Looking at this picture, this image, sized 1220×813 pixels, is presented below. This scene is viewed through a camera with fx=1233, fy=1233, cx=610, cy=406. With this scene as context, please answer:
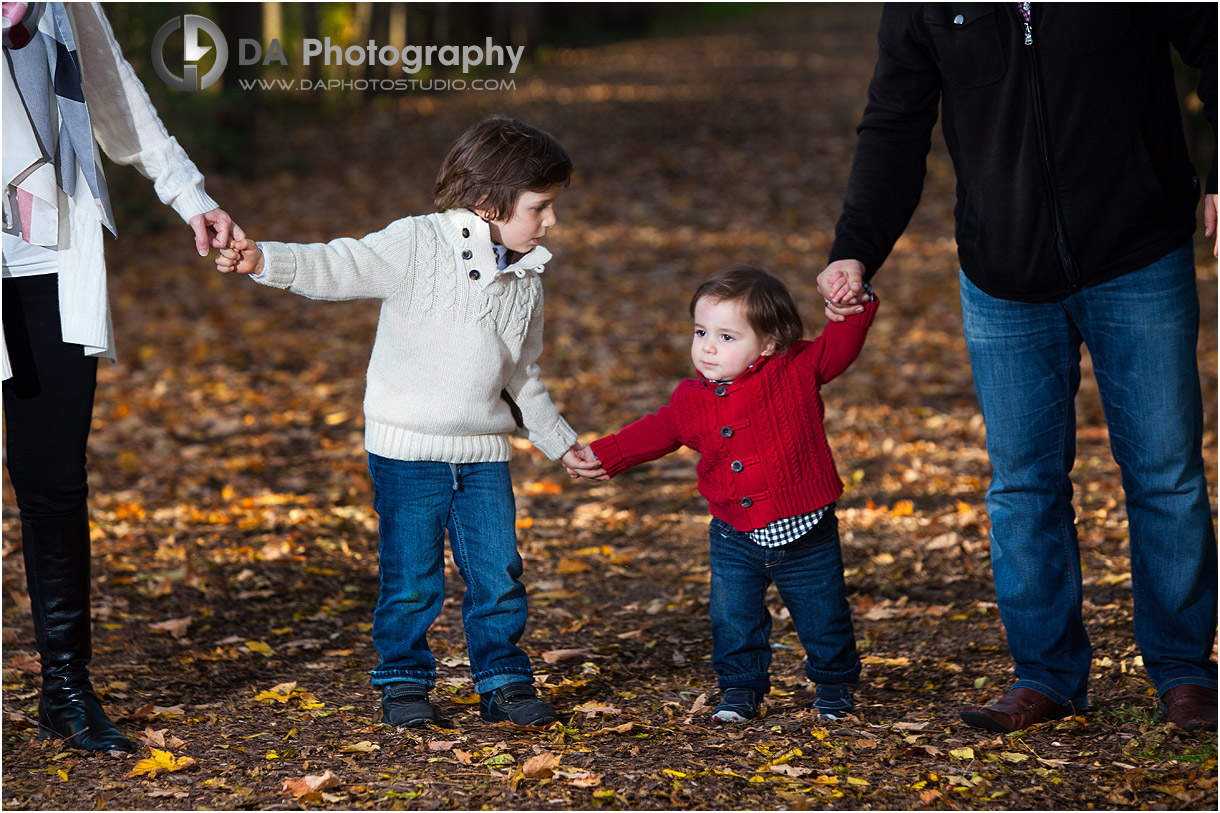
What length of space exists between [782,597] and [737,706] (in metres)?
0.35

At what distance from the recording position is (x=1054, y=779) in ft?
10.3

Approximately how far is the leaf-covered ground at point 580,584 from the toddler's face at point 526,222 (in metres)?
1.41

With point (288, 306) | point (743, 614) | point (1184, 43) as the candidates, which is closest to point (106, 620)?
point (743, 614)

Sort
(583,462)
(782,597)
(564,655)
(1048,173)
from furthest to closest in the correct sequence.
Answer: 1. (564,655)
2. (583,462)
3. (782,597)
4. (1048,173)

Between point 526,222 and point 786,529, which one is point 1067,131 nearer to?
point 786,529

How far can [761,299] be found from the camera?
348 centimetres

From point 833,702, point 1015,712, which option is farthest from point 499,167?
point 1015,712

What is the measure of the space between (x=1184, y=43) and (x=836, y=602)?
5.80 ft

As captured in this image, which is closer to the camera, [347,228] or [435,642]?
[435,642]

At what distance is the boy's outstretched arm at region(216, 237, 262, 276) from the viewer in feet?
10.5

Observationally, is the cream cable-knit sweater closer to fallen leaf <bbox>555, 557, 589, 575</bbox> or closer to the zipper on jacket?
the zipper on jacket

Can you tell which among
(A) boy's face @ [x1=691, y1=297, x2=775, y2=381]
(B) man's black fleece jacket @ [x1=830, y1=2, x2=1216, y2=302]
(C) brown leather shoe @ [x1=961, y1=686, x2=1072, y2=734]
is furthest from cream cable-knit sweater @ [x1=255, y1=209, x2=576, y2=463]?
(C) brown leather shoe @ [x1=961, y1=686, x2=1072, y2=734]

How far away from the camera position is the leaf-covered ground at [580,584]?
3.21m

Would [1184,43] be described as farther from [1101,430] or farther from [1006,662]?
[1101,430]
